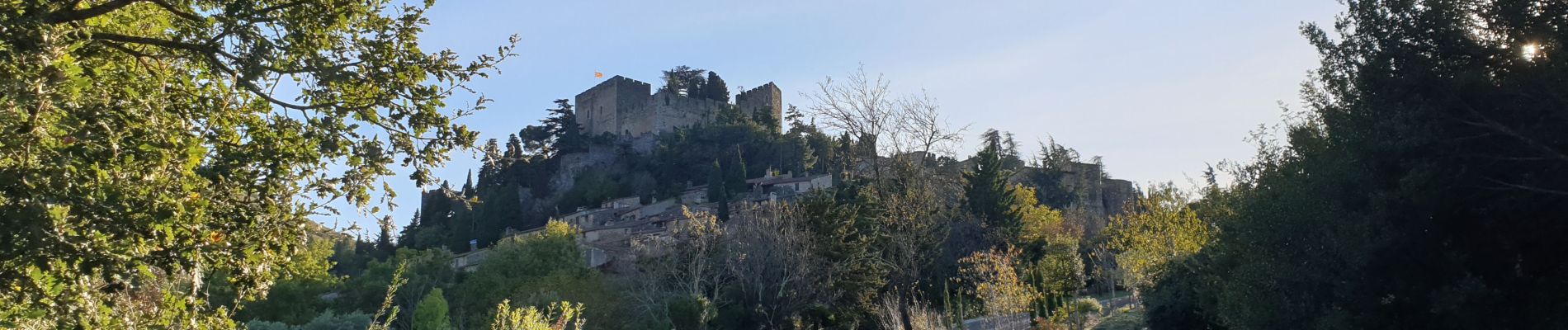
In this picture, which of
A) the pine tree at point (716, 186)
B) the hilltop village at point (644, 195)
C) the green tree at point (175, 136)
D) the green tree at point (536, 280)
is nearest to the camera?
the green tree at point (175, 136)

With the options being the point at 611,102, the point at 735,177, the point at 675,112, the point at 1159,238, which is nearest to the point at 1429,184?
the point at 1159,238

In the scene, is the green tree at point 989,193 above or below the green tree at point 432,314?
above

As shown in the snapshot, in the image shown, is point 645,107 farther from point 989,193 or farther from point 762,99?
point 989,193

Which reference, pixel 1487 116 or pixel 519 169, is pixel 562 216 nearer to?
pixel 519 169

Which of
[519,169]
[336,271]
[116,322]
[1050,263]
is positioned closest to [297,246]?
[116,322]

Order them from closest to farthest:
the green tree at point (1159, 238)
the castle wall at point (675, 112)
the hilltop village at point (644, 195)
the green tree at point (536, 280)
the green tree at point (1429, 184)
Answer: the green tree at point (1429, 184)
the green tree at point (1159, 238)
the green tree at point (536, 280)
the hilltop village at point (644, 195)
the castle wall at point (675, 112)

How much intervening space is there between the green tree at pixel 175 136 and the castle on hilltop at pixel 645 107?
261 feet

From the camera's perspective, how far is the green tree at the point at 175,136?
4523 millimetres

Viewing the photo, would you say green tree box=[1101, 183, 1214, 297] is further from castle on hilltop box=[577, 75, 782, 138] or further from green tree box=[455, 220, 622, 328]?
castle on hilltop box=[577, 75, 782, 138]

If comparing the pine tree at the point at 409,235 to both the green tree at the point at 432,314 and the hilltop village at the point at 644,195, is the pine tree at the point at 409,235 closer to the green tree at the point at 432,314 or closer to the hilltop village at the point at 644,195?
the hilltop village at the point at 644,195

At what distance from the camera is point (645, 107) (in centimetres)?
8994

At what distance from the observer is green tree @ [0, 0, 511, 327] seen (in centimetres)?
452

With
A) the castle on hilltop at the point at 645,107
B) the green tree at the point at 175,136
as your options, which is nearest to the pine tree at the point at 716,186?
the castle on hilltop at the point at 645,107

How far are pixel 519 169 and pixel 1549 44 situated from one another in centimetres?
7271
